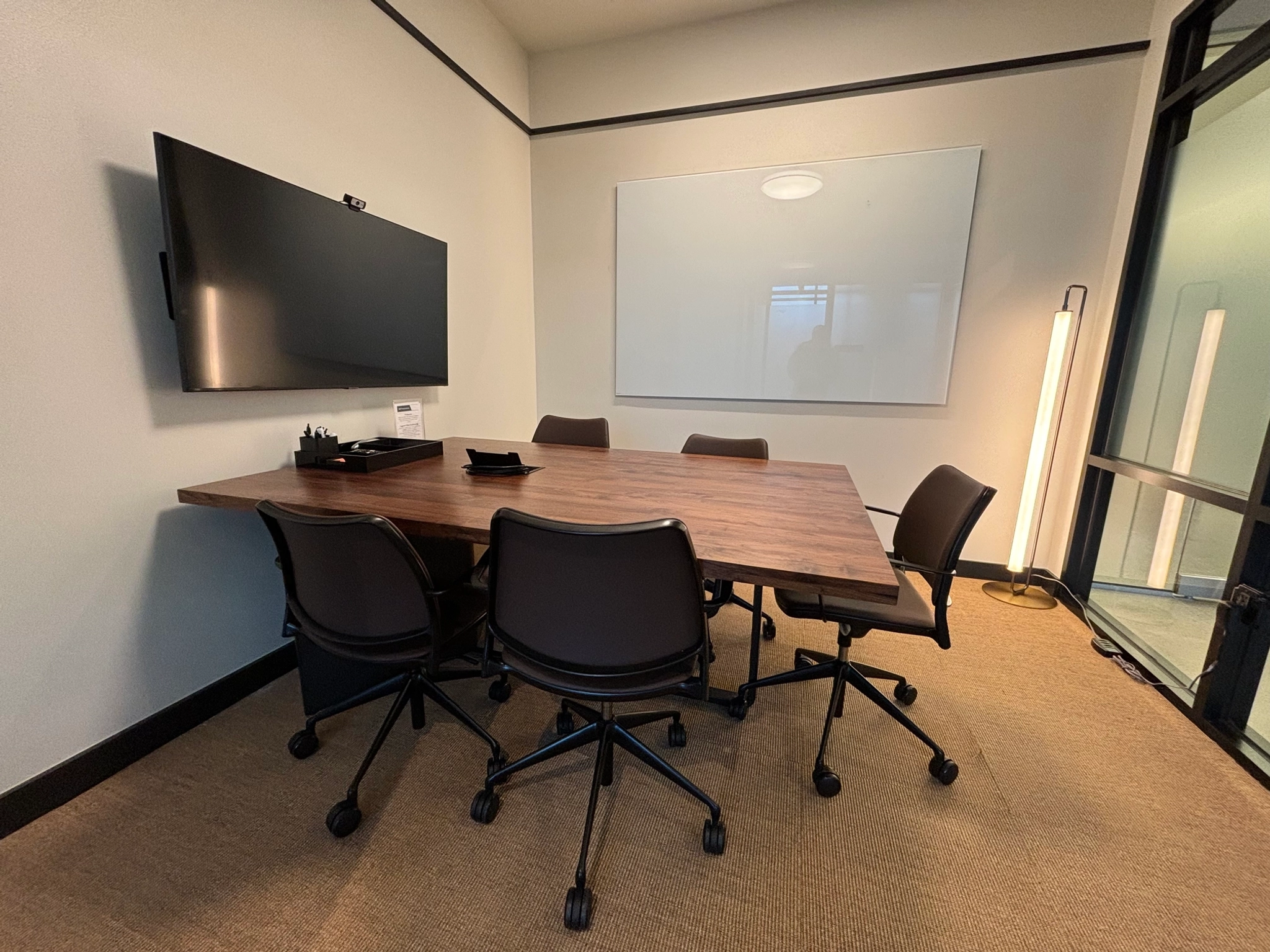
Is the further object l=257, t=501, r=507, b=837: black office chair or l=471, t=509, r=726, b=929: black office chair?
l=257, t=501, r=507, b=837: black office chair

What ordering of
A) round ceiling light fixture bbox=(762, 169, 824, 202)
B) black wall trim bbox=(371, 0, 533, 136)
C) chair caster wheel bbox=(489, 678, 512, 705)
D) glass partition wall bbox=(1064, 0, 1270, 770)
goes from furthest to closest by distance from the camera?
round ceiling light fixture bbox=(762, 169, 824, 202) → black wall trim bbox=(371, 0, 533, 136) → chair caster wheel bbox=(489, 678, 512, 705) → glass partition wall bbox=(1064, 0, 1270, 770)

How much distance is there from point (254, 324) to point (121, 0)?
0.88m

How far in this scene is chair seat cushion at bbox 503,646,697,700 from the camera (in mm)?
1161

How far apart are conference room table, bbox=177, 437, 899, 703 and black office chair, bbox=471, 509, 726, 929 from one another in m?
0.08

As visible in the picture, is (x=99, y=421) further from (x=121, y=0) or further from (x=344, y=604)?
(x=121, y=0)

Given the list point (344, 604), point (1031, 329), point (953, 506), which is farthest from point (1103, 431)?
point (344, 604)

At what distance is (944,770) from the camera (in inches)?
59.3

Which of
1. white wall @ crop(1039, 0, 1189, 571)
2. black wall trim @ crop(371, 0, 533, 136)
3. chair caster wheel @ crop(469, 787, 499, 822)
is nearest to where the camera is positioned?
chair caster wheel @ crop(469, 787, 499, 822)

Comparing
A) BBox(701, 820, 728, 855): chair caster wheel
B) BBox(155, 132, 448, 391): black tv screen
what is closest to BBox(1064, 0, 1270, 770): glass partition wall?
BBox(701, 820, 728, 855): chair caster wheel

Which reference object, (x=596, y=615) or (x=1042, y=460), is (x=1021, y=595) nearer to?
(x=1042, y=460)

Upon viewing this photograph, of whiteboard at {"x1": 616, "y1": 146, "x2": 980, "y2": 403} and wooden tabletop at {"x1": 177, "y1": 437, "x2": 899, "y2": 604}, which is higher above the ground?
whiteboard at {"x1": 616, "y1": 146, "x2": 980, "y2": 403}

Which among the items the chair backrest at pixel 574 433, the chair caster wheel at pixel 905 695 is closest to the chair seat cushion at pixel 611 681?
the chair caster wheel at pixel 905 695

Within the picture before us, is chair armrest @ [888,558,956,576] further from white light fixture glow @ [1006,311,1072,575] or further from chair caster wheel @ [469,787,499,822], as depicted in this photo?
white light fixture glow @ [1006,311,1072,575]

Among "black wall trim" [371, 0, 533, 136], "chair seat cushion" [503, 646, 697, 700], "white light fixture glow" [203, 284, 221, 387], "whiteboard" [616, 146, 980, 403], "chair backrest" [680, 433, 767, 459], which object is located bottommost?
"chair seat cushion" [503, 646, 697, 700]
